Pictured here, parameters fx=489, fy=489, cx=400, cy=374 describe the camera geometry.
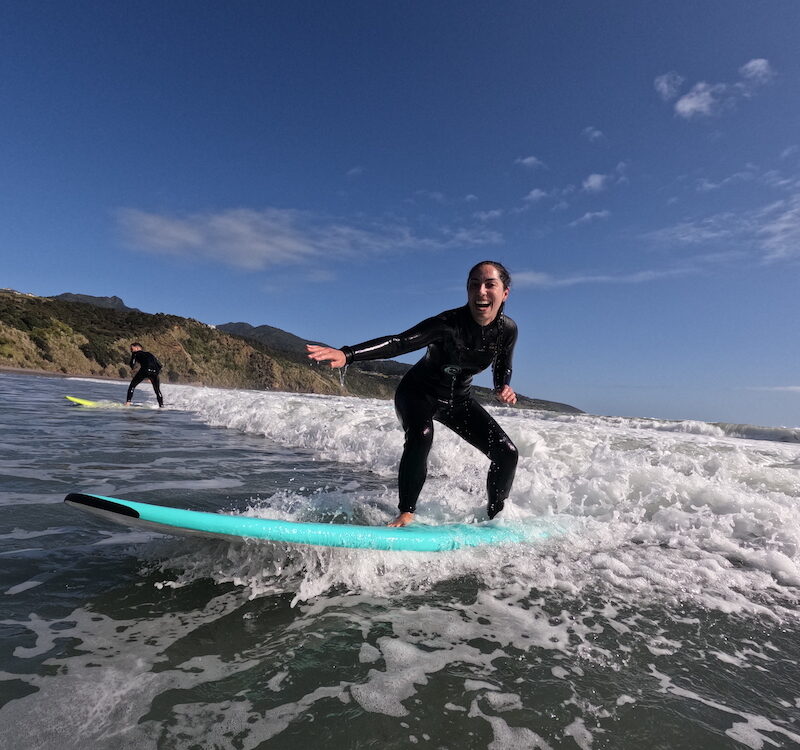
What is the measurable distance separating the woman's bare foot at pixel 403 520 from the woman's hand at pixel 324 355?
4.34 feet

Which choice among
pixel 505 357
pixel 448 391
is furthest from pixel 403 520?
pixel 505 357

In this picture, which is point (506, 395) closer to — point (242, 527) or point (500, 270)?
point (500, 270)

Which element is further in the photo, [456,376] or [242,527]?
[456,376]

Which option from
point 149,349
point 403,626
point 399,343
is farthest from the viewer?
point 149,349

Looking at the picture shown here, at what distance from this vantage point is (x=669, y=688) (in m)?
2.07

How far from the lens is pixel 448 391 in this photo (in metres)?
4.16

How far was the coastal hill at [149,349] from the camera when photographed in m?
51.8

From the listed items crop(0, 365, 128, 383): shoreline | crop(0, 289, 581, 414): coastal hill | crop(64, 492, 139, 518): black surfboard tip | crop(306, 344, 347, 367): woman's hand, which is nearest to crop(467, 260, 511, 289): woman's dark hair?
crop(306, 344, 347, 367): woman's hand

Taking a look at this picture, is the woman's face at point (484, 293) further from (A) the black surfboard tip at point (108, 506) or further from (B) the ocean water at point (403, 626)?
(A) the black surfboard tip at point (108, 506)

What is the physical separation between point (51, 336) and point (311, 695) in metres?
64.4

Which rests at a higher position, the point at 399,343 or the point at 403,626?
the point at 399,343

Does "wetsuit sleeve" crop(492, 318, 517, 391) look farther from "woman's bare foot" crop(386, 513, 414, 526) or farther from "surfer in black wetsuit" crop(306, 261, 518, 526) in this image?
"woman's bare foot" crop(386, 513, 414, 526)

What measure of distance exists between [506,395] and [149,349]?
70.6m

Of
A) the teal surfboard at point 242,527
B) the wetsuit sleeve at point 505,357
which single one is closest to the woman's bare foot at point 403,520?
the teal surfboard at point 242,527
